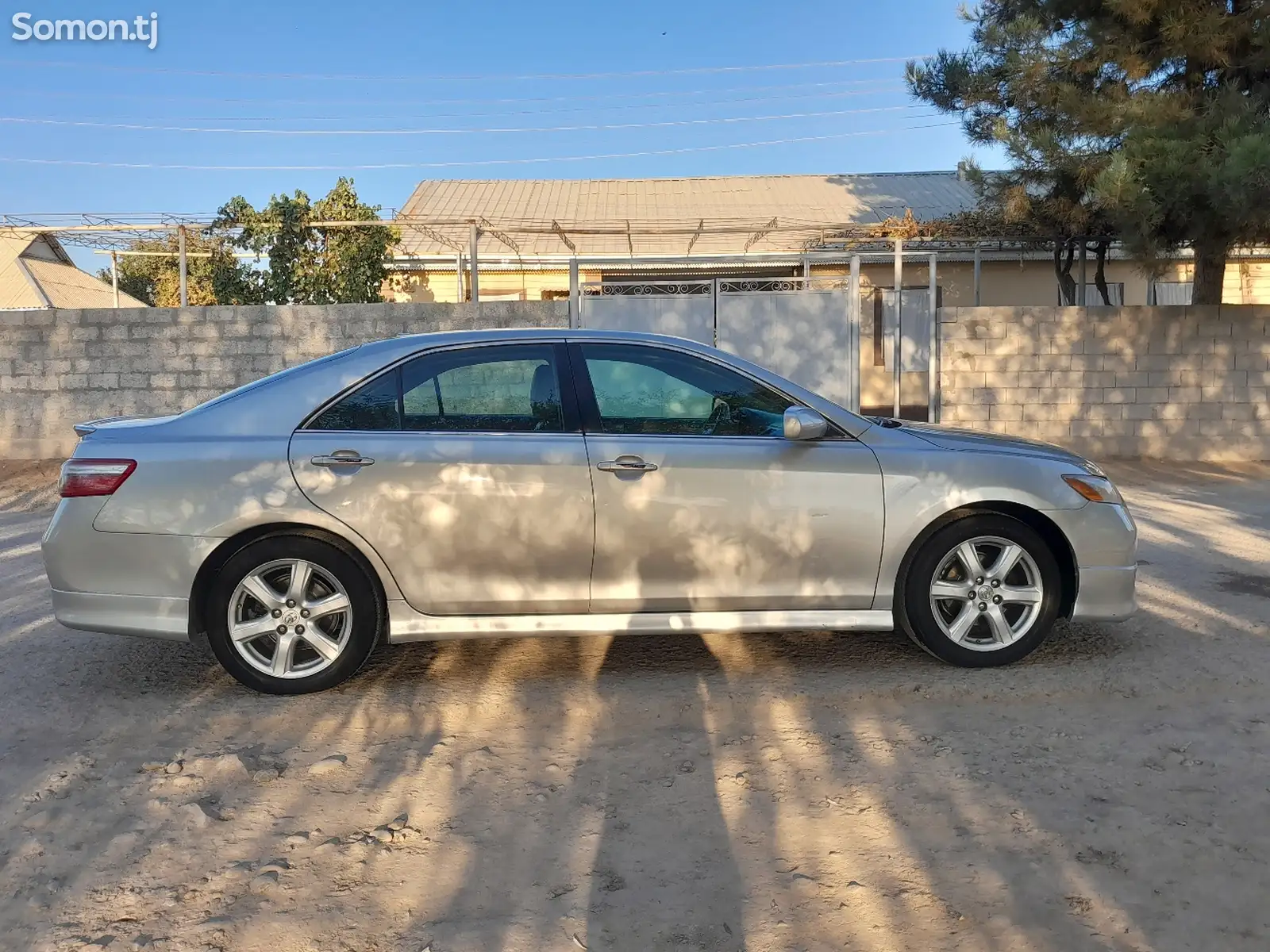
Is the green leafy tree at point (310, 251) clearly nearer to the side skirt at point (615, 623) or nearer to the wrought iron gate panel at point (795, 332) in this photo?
the wrought iron gate panel at point (795, 332)

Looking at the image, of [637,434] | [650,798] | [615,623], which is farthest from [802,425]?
[650,798]

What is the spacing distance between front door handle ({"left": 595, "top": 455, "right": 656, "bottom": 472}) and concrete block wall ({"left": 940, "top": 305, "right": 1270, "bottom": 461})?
340 inches

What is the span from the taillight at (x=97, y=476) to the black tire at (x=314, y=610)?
560 mm

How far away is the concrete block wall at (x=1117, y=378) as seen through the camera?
12227 millimetres

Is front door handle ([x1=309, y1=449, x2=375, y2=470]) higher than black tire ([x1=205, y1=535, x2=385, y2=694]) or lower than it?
higher

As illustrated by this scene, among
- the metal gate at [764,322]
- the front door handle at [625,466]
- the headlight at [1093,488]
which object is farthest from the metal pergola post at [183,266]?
the headlight at [1093,488]

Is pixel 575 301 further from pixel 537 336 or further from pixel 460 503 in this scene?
pixel 460 503

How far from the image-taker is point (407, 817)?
10.6 ft

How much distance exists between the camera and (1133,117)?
1091cm

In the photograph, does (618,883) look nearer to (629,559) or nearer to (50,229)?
(629,559)

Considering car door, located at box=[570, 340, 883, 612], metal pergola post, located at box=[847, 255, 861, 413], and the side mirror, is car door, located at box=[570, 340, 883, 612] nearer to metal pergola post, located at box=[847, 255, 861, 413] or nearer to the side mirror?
the side mirror

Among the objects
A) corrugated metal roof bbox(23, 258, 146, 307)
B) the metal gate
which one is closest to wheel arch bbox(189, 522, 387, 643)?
the metal gate

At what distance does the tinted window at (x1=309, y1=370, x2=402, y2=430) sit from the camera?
14.5 ft

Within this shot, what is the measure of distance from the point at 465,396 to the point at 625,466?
800 mm
